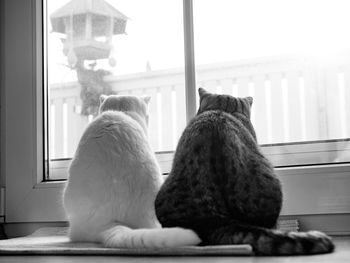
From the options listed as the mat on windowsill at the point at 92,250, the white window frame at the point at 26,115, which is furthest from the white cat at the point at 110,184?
the white window frame at the point at 26,115

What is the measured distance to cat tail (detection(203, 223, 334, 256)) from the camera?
96cm

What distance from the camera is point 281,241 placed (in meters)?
0.96

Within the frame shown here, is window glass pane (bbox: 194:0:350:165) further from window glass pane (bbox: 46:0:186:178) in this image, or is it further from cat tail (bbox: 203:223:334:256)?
cat tail (bbox: 203:223:334:256)

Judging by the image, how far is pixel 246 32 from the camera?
5.52 ft

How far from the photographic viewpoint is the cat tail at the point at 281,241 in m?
0.96

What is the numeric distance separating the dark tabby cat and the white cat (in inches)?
4.7

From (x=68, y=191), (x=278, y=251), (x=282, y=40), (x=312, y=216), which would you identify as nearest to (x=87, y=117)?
(x=68, y=191)

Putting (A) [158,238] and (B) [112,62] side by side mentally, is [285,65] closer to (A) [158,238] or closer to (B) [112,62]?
(B) [112,62]

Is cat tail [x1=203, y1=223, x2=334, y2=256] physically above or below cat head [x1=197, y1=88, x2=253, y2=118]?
below

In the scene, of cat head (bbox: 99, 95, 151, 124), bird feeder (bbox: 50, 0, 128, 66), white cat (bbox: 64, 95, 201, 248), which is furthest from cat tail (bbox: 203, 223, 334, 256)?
bird feeder (bbox: 50, 0, 128, 66)

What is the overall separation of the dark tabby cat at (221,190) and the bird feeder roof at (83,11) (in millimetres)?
783

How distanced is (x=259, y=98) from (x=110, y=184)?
652 millimetres

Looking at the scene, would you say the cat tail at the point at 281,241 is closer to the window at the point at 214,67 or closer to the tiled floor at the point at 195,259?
the tiled floor at the point at 195,259

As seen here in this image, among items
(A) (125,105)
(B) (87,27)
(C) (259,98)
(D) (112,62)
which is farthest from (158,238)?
(B) (87,27)
